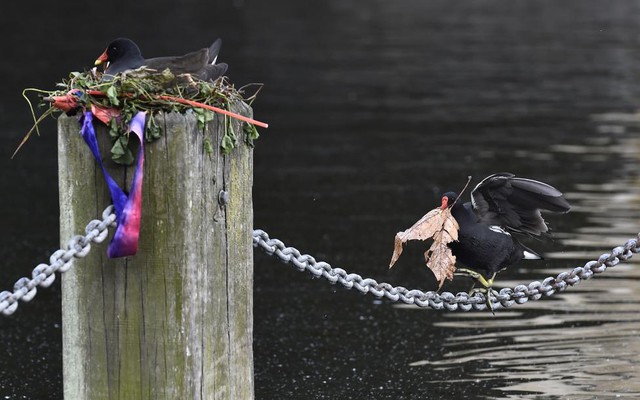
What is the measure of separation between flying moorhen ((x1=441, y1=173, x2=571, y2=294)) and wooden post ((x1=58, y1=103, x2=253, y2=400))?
1.66 meters

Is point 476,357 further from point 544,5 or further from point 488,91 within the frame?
point 544,5

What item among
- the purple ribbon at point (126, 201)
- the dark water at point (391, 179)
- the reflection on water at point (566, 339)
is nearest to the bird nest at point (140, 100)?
the purple ribbon at point (126, 201)

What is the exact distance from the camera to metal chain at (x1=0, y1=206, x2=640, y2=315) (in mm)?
4316

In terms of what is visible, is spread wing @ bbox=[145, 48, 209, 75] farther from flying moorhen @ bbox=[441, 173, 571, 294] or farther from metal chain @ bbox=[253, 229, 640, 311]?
flying moorhen @ bbox=[441, 173, 571, 294]

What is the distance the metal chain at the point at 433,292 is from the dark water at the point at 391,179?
92 cm

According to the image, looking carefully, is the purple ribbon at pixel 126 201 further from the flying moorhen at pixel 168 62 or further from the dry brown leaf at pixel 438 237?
the dry brown leaf at pixel 438 237

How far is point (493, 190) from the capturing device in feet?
19.6

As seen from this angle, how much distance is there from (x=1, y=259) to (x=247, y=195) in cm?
555

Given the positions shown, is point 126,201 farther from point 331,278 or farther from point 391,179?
point 391,179

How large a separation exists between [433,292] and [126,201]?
188 centimetres

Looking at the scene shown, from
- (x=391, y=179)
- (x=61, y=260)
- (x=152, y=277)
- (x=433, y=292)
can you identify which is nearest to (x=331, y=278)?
(x=433, y=292)

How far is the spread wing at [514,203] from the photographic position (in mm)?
5863

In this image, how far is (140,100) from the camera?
14.5 feet

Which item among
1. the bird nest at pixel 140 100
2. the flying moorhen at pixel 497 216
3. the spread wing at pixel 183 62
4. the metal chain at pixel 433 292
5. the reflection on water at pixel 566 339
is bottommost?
the reflection on water at pixel 566 339
